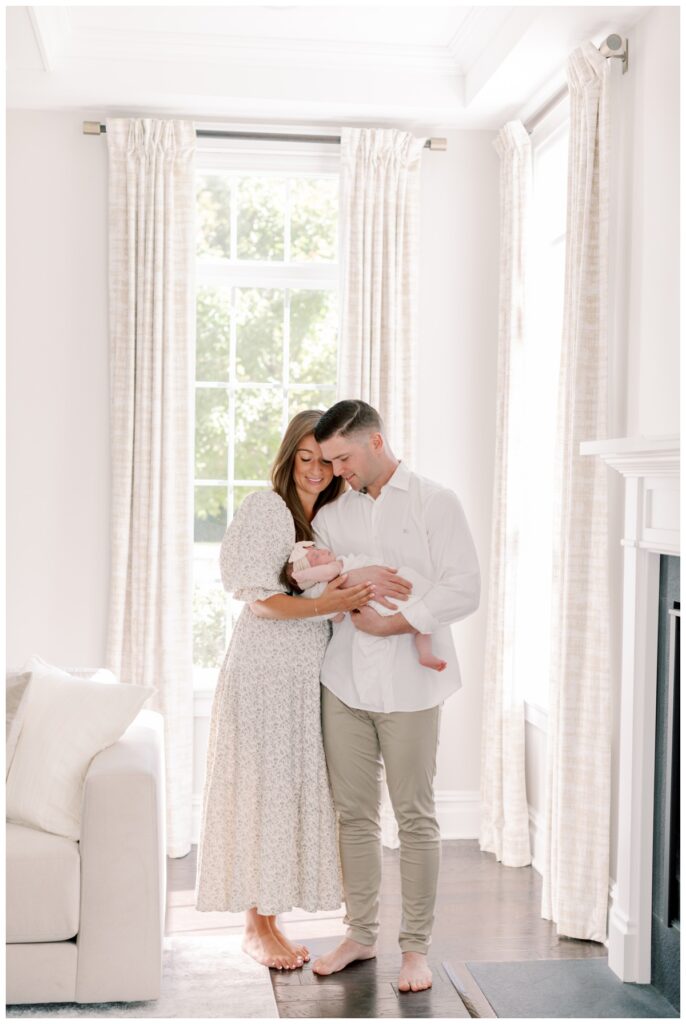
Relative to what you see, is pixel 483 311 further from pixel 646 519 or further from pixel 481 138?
pixel 646 519

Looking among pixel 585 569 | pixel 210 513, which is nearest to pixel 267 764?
pixel 585 569

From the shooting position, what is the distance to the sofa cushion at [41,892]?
261cm

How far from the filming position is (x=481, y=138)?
4449 millimetres

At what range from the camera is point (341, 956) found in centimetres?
299

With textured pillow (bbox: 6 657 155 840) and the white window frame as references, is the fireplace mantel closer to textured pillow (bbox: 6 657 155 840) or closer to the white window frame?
the white window frame

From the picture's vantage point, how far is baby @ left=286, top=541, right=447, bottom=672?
9.46 ft

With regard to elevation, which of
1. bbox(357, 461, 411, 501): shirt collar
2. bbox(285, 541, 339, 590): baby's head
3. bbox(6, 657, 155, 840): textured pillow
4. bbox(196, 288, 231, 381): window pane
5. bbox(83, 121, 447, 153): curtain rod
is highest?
bbox(83, 121, 447, 153): curtain rod

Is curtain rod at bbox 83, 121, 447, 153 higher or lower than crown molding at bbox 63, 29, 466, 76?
lower

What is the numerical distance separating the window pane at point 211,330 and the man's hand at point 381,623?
199 centimetres

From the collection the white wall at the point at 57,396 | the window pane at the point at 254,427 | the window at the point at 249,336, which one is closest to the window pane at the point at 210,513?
the window at the point at 249,336

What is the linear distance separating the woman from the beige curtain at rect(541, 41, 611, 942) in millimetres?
837

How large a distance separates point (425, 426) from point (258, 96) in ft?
5.01

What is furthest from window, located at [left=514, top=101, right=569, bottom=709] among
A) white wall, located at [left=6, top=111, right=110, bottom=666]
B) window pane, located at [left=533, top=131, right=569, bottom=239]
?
white wall, located at [left=6, top=111, right=110, bottom=666]

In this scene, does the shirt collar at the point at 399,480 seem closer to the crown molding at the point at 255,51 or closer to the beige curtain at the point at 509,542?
the beige curtain at the point at 509,542
